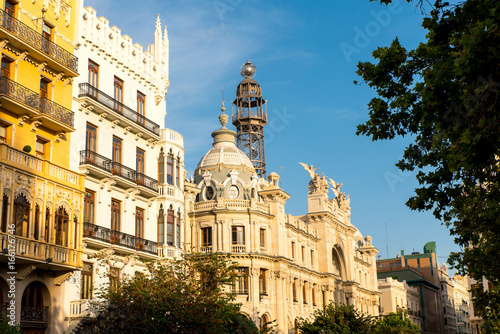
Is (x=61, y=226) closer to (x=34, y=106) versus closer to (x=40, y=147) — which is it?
(x=40, y=147)

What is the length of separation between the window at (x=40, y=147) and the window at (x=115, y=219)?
5927mm

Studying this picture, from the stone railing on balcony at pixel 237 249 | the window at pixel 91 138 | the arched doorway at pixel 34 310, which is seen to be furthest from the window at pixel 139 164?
the stone railing on balcony at pixel 237 249

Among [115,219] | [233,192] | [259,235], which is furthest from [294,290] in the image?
[115,219]

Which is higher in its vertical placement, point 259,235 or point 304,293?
point 259,235

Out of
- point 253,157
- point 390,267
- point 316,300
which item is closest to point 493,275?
point 316,300

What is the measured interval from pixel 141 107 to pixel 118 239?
954 cm

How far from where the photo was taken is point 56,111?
31016 millimetres

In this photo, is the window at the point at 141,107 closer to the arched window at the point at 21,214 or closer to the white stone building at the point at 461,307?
the arched window at the point at 21,214

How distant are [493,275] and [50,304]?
23.4 metres

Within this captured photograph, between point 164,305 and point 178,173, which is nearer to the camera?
point 164,305

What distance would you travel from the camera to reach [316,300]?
70.2 metres

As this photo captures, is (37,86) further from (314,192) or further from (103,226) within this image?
(314,192)

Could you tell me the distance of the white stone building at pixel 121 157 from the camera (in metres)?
33.2

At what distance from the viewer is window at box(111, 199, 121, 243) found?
34719mm
